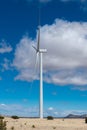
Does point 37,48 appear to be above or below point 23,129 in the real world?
above

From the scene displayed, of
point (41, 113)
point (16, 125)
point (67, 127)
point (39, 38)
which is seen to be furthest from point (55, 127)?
point (39, 38)

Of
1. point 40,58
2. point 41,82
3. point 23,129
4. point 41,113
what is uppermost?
point 40,58

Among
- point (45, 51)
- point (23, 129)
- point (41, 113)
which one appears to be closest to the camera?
point (23, 129)

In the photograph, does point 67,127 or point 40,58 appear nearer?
point 67,127

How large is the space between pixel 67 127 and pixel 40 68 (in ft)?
107

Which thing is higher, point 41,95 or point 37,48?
point 37,48

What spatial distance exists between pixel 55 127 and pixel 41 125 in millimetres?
3607

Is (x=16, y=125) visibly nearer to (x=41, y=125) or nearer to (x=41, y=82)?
(x=41, y=125)

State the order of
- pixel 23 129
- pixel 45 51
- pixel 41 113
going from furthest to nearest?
pixel 45 51, pixel 41 113, pixel 23 129

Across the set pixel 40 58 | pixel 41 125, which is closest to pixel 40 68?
pixel 40 58

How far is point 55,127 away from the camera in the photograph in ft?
255

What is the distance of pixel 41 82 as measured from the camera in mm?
106062

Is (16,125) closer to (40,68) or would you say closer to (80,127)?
(80,127)

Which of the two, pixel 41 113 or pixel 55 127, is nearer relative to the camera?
pixel 55 127
